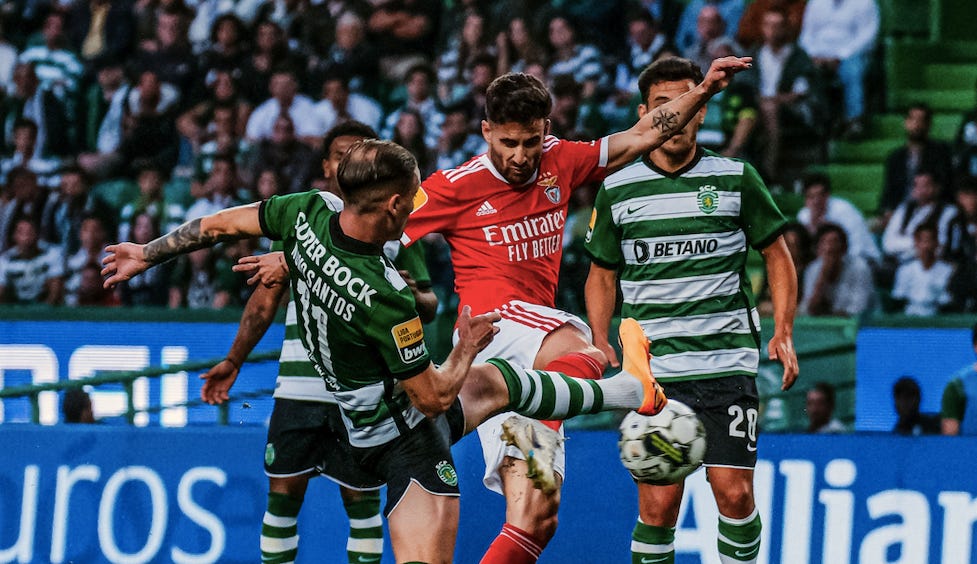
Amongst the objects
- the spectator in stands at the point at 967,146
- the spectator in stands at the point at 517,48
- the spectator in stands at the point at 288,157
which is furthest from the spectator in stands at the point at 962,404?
the spectator in stands at the point at 288,157

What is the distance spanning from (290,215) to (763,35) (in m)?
7.57

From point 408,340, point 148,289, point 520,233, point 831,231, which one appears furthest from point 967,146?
point 408,340

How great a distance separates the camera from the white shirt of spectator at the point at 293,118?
12867 mm

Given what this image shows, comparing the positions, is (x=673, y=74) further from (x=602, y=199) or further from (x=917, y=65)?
(x=917, y=65)

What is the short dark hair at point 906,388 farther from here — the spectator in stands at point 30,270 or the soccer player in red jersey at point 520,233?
the spectator in stands at point 30,270

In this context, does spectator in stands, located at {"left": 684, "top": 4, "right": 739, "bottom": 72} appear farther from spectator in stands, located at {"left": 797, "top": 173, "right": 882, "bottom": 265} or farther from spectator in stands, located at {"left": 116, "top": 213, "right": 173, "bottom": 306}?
spectator in stands, located at {"left": 116, "top": 213, "right": 173, "bottom": 306}

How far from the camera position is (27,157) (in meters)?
13.7

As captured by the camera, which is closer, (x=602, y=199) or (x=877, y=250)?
(x=602, y=199)

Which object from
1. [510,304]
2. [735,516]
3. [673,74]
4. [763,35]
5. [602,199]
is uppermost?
[763,35]

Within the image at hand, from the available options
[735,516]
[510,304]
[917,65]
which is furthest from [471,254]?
[917,65]

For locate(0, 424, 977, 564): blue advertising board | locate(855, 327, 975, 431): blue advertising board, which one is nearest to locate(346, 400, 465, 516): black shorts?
locate(0, 424, 977, 564): blue advertising board

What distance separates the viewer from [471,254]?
247 inches

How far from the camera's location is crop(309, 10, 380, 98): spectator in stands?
1320 cm

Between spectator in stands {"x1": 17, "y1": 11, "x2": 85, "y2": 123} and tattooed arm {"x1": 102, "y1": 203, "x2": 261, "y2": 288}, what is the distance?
8764 mm
